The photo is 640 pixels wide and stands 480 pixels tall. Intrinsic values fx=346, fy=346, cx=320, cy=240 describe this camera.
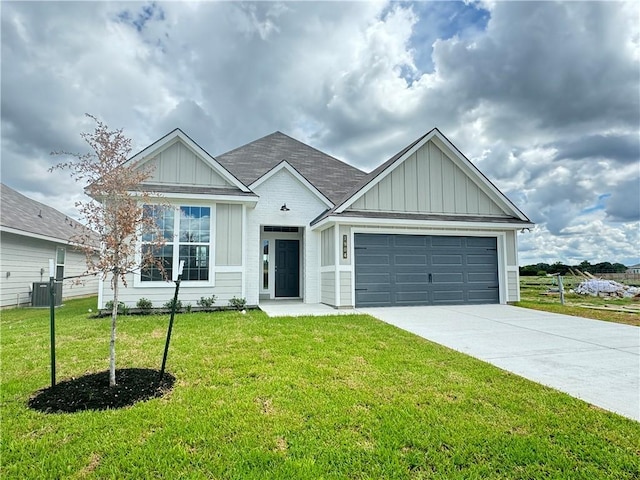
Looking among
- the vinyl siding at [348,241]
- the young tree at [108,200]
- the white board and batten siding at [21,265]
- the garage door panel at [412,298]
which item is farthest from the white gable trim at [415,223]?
the white board and batten siding at [21,265]

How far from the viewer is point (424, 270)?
11352 mm

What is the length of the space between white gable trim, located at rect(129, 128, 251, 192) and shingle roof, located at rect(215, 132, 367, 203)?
95.4 inches

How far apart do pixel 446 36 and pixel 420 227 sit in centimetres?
611

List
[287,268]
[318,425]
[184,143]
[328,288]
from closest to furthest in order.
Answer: [318,425] → [184,143] → [328,288] → [287,268]

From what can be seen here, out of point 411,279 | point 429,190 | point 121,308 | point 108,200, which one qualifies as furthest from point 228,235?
point 429,190

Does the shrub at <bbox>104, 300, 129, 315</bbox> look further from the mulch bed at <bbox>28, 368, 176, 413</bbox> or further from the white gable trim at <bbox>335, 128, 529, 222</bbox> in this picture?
the white gable trim at <bbox>335, 128, 529, 222</bbox>

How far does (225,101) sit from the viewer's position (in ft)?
49.0

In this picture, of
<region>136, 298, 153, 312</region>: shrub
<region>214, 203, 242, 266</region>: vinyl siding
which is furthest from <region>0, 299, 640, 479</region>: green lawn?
<region>214, 203, 242, 266</region>: vinyl siding

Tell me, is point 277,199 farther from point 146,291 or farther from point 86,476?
point 86,476

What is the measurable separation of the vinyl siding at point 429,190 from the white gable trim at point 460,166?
0.13 m

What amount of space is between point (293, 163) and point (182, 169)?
619cm

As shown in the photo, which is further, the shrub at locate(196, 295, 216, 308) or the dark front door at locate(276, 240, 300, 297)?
the dark front door at locate(276, 240, 300, 297)

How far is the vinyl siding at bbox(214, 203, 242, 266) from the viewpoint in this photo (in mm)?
10344

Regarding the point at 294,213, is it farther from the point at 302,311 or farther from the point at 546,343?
the point at 546,343
